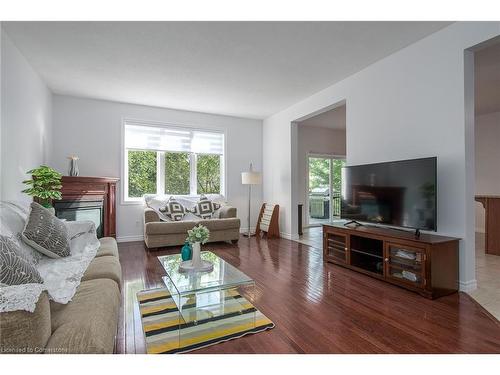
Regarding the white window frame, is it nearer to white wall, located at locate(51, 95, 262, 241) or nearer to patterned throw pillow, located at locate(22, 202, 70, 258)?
white wall, located at locate(51, 95, 262, 241)

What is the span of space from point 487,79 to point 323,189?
388 centimetres

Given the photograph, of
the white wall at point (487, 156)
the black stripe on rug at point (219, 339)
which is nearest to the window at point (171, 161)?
the black stripe on rug at point (219, 339)

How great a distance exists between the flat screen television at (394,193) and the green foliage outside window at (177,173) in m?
3.27

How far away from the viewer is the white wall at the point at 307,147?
265 inches

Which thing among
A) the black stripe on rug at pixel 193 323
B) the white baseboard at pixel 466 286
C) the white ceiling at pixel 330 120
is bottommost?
the black stripe on rug at pixel 193 323

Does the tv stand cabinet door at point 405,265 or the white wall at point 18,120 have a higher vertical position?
the white wall at point 18,120

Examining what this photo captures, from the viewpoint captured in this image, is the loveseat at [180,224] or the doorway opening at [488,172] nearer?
the doorway opening at [488,172]

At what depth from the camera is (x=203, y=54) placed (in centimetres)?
318

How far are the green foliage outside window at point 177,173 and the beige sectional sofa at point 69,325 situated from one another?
381cm

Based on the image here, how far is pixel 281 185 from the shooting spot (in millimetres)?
5555

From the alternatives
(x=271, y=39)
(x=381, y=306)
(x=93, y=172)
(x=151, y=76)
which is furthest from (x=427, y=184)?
(x=93, y=172)

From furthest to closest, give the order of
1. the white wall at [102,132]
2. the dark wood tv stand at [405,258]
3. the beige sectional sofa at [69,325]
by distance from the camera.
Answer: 1. the white wall at [102,132]
2. the dark wood tv stand at [405,258]
3. the beige sectional sofa at [69,325]

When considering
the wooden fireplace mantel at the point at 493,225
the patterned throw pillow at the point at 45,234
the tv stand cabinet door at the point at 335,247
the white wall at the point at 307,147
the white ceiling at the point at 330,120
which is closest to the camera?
the patterned throw pillow at the point at 45,234

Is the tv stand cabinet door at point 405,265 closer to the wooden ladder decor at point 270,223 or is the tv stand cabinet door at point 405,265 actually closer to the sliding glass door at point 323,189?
the wooden ladder decor at point 270,223
